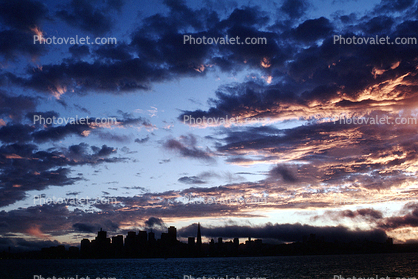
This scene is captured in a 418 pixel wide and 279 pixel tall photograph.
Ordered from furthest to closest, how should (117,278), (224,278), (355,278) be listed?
(117,278), (224,278), (355,278)

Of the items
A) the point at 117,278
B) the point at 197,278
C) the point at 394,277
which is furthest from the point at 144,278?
the point at 394,277

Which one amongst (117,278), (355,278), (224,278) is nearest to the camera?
(355,278)

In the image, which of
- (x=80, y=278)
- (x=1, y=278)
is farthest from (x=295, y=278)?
(x=1, y=278)

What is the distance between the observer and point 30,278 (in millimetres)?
161000

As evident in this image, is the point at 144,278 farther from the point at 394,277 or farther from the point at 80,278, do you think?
the point at 394,277

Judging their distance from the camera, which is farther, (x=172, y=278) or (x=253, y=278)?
(x=172, y=278)

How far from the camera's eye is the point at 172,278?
157875mm

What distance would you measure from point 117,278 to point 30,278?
140ft

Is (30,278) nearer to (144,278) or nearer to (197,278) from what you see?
(144,278)

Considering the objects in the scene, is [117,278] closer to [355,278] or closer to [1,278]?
[1,278]

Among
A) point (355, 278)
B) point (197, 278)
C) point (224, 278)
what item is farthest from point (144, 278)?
point (355, 278)

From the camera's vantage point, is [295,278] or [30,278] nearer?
[295,278]

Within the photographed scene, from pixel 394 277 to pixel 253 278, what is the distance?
5892 centimetres

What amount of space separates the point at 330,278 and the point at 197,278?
5855 centimetres
